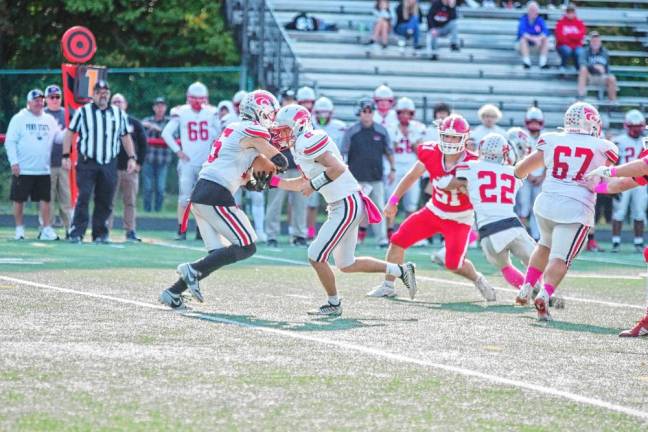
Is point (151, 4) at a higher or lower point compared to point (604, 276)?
higher

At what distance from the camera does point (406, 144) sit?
60.2 feet

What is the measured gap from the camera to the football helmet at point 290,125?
9.62 m

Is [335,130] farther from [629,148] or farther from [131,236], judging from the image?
[629,148]

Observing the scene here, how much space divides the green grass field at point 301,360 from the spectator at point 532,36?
13.8 metres

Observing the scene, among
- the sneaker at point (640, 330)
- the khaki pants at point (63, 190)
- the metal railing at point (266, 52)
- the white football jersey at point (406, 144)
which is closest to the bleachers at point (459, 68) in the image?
the metal railing at point (266, 52)

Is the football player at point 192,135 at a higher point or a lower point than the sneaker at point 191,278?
higher

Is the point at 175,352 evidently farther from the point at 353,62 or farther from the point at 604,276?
the point at 353,62

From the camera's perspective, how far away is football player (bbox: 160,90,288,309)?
31.0 feet

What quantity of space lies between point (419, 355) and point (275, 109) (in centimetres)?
277

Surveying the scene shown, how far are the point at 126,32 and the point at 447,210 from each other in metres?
19.6

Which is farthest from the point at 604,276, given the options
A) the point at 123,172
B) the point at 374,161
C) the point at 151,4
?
the point at 151,4

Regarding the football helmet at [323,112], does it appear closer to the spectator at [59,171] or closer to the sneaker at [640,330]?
the spectator at [59,171]

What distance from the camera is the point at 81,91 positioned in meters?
Result: 17.9

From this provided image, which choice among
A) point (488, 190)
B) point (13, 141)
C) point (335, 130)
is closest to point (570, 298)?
point (488, 190)
